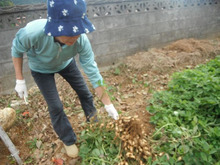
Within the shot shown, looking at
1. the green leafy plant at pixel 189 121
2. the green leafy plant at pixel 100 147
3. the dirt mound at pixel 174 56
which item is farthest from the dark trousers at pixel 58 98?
the dirt mound at pixel 174 56

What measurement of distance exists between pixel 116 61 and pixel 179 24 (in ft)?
8.28

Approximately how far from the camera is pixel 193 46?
5043 millimetres

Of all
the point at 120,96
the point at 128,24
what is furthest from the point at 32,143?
the point at 128,24

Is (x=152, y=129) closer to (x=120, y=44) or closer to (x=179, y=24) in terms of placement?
(x=120, y=44)

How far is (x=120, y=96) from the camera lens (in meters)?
3.32

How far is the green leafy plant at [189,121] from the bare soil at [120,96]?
0.82 ft

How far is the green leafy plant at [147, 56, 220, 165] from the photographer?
5.76ft

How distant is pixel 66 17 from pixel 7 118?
2.00 meters

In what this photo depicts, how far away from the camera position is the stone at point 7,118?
8.00ft

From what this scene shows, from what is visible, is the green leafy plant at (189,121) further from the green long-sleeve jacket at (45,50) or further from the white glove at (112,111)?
the green long-sleeve jacket at (45,50)

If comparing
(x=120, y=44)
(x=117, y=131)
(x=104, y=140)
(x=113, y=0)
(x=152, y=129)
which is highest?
(x=113, y=0)

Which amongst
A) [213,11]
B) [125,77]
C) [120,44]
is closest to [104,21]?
[120,44]

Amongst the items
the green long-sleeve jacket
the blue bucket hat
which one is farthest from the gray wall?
the blue bucket hat

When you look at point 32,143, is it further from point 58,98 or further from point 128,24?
point 128,24
